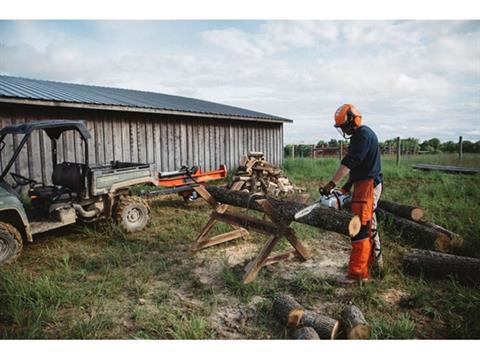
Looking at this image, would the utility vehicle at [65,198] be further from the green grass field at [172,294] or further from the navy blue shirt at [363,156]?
the navy blue shirt at [363,156]

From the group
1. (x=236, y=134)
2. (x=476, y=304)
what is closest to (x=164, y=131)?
(x=236, y=134)

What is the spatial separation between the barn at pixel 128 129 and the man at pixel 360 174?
6249 millimetres

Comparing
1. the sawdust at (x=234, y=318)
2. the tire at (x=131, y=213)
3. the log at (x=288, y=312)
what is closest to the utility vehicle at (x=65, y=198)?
the tire at (x=131, y=213)

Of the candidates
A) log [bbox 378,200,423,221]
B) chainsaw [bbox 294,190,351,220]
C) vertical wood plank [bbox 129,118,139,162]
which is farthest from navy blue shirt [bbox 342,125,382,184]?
vertical wood plank [bbox 129,118,139,162]

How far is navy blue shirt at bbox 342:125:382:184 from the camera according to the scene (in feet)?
11.4

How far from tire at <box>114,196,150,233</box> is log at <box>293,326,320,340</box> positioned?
146 inches

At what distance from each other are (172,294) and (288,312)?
1344 millimetres

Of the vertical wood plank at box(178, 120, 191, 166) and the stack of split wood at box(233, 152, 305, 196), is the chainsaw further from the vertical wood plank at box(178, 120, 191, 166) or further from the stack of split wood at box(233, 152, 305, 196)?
the vertical wood plank at box(178, 120, 191, 166)

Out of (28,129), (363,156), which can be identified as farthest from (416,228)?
(28,129)

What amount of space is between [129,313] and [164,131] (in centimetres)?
750

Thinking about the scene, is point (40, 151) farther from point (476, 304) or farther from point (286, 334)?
point (476, 304)

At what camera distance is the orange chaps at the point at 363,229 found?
11.6ft

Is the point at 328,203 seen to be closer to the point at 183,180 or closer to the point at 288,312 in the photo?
the point at 288,312

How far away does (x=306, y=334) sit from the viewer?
2545 mm
